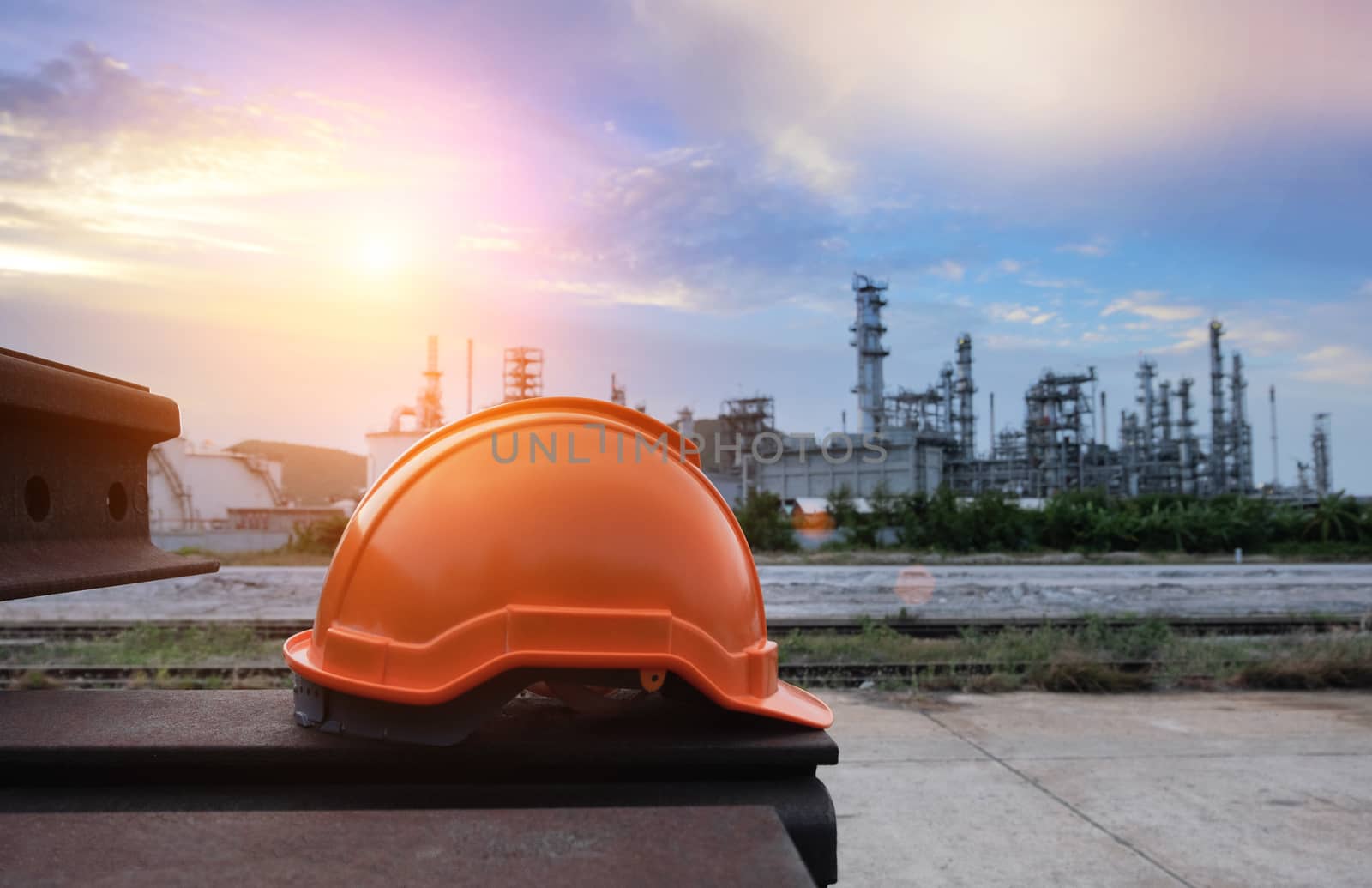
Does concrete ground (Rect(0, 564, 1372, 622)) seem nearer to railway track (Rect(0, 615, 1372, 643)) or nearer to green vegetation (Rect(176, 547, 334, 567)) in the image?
railway track (Rect(0, 615, 1372, 643))

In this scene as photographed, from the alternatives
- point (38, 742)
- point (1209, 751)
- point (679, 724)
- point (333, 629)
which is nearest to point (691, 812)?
point (679, 724)

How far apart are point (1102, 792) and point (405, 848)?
493cm

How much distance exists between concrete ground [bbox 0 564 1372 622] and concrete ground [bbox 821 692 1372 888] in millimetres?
6002

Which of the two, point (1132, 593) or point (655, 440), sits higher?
point (655, 440)

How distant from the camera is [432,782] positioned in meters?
1.93

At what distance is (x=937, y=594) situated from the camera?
17.0 metres

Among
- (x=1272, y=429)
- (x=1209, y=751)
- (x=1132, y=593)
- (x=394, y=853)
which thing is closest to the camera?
(x=394, y=853)

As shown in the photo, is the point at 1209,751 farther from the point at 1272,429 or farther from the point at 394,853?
the point at 1272,429

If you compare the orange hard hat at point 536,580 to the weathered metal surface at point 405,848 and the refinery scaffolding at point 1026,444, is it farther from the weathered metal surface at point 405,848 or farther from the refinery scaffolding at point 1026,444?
the refinery scaffolding at point 1026,444

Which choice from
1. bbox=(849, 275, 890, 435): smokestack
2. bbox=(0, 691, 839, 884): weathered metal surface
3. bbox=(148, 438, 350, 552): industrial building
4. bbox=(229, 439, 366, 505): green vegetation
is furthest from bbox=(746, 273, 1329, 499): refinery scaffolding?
bbox=(229, 439, 366, 505): green vegetation

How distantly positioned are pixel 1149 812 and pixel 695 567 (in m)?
4.14

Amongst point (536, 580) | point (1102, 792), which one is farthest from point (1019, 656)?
point (536, 580)

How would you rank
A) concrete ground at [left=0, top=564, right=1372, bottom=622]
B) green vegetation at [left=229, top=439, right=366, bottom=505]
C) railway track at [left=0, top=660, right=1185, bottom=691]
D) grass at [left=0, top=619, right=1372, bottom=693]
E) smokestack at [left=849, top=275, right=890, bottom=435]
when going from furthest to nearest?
1. green vegetation at [left=229, top=439, right=366, bottom=505]
2. smokestack at [left=849, top=275, right=890, bottom=435]
3. concrete ground at [left=0, top=564, right=1372, bottom=622]
4. grass at [left=0, top=619, right=1372, bottom=693]
5. railway track at [left=0, top=660, right=1185, bottom=691]

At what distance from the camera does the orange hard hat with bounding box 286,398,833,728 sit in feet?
6.35
